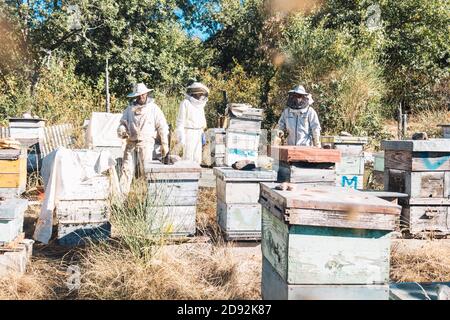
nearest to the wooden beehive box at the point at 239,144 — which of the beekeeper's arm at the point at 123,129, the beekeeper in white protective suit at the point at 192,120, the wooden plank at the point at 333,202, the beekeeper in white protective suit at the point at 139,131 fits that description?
the beekeeper in white protective suit at the point at 192,120

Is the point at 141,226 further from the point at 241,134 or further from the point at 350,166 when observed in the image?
the point at 241,134

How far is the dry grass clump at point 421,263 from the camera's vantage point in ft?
12.3

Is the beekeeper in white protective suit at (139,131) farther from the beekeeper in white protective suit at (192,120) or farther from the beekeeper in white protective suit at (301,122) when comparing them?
the beekeeper in white protective suit at (301,122)

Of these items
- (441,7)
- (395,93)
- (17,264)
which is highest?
(441,7)

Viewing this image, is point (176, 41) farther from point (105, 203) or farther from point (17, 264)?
point (17, 264)

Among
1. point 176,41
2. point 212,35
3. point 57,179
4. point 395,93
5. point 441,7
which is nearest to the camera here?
point 57,179

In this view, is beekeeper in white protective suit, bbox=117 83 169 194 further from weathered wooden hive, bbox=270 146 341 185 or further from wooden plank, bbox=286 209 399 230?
wooden plank, bbox=286 209 399 230

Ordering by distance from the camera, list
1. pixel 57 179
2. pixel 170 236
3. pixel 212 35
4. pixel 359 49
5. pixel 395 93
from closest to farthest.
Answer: pixel 170 236 → pixel 57 179 → pixel 359 49 → pixel 395 93 → pixel 212 35

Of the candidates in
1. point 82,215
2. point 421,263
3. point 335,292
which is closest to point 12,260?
point 82,215

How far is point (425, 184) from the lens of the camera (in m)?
4.61

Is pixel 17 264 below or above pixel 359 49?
below

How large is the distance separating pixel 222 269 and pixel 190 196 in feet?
2.50
